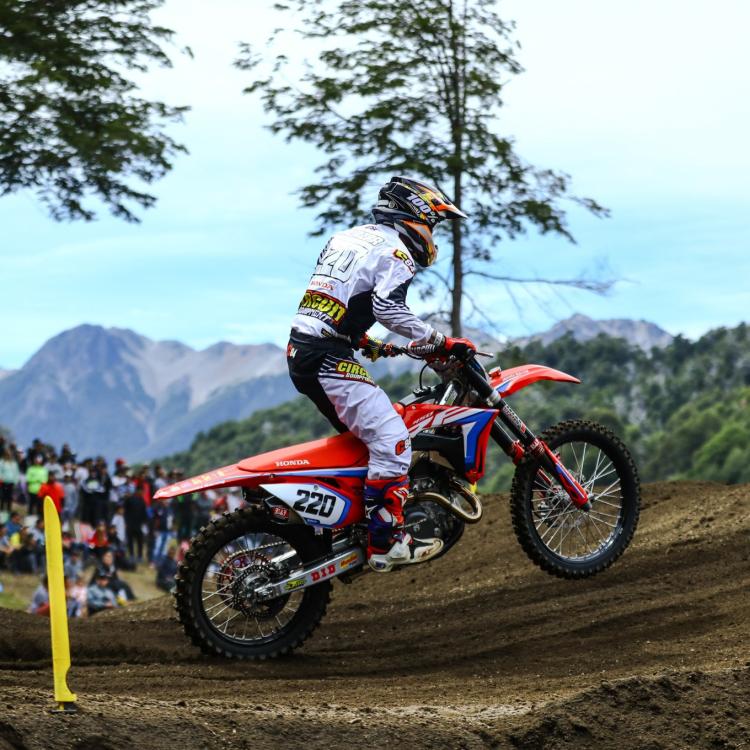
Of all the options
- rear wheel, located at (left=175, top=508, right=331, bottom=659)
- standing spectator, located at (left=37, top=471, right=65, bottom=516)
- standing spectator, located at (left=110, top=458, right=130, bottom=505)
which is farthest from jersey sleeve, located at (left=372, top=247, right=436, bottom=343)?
standing spectator, located at (left=110, top=458, right=130, bottom=505)

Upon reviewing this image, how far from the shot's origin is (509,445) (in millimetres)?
8289

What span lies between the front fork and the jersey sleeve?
117 centimetres

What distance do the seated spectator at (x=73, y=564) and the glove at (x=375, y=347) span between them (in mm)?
12588

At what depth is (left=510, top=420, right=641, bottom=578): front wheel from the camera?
837 cm

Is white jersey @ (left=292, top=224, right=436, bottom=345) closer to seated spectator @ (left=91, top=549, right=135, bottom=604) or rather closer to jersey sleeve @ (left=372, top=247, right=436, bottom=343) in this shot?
jersey sleeve @ (left=372, top=247, right=436, bottom=343)

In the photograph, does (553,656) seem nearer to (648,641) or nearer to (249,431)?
(648,641)

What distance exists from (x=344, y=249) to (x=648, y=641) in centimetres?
334

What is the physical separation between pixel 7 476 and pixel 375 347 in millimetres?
16776

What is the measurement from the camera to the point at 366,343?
753 centimetres

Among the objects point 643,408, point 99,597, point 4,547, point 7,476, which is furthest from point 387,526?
point 643,408

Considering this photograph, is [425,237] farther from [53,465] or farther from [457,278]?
[53,465]

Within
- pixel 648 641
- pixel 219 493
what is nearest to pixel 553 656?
pixel 648 641

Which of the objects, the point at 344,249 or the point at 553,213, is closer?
the point at 344,249

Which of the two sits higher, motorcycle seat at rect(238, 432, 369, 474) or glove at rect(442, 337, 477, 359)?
glove at rect(442, 337, 477, 359)
